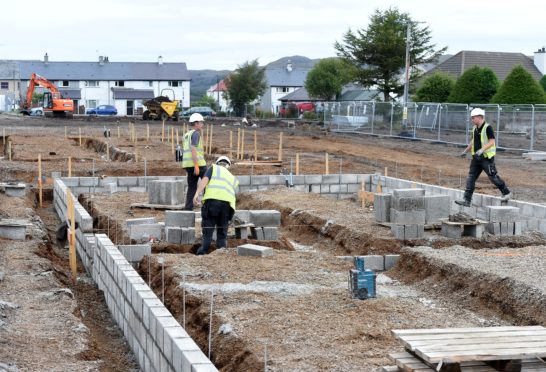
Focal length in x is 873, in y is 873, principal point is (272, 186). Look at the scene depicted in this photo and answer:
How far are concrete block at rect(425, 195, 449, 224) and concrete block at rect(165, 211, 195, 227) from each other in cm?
314

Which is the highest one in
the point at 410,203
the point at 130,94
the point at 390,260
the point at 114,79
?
the point at 114,79

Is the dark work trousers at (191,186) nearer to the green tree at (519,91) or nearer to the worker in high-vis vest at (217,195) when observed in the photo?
the worker in high-vis vest at (217,195)

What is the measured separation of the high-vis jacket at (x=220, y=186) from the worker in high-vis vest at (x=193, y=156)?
1911 millimetres

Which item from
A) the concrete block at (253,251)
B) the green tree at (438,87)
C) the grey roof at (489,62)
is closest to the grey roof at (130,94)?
the grey roof at (489,62)

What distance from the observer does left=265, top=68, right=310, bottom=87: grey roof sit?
284ft

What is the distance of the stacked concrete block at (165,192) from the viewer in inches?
545

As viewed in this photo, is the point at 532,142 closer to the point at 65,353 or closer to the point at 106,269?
the point at 106,269

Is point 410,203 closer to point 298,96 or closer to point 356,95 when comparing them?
point 356,95

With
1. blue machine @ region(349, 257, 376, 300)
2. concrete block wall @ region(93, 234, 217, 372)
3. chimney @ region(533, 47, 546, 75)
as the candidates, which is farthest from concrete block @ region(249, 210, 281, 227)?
chimney @ region(533, 47, 546, 75)

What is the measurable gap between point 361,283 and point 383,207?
3.96 metres

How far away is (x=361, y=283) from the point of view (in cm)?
818

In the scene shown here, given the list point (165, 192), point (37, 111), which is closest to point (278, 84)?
point (37, 111)

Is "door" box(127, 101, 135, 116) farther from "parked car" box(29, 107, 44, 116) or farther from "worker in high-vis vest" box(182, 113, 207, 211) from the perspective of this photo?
"worker in high-vis vest" box(182, 113, 207, 211)

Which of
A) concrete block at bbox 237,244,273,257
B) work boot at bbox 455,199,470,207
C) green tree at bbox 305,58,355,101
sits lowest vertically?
concrete block at bbox 237,244,273,257
